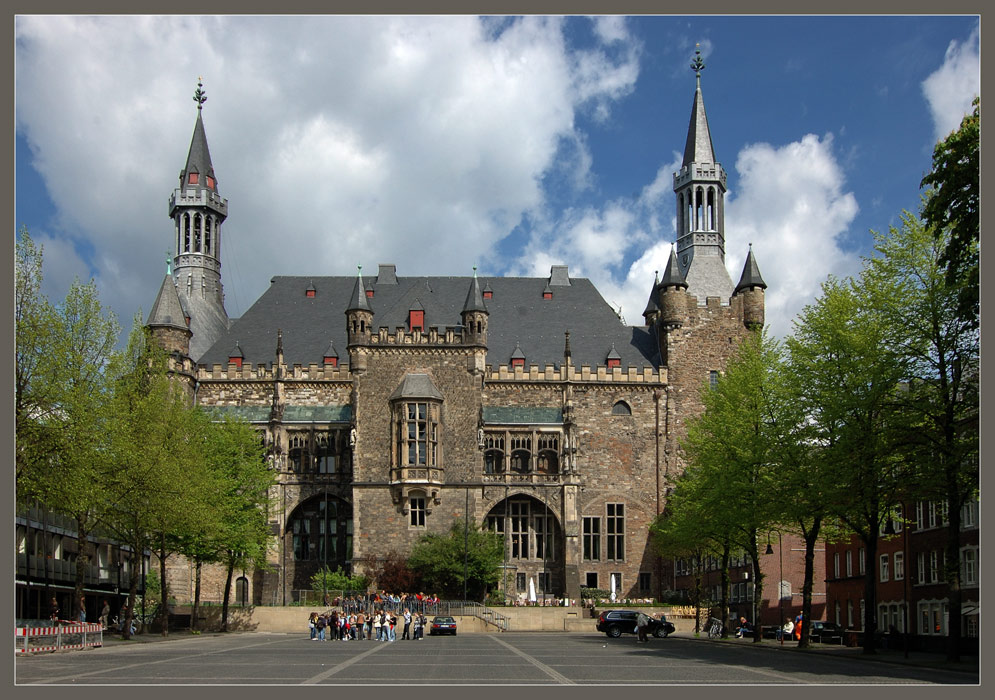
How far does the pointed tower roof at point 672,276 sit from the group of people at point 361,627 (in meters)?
32.4

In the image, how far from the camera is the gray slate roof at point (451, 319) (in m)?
80.2

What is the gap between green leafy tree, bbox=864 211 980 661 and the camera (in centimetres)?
3344

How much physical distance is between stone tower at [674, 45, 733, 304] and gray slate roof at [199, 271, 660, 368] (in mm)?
7129

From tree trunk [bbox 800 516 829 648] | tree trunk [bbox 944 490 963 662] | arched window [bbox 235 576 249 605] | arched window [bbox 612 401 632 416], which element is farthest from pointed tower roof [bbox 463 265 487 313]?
tree trunk [bbox 944 490 963 662]

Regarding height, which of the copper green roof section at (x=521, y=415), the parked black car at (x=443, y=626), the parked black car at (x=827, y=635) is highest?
the copper green roof section at (x=521, y=415)

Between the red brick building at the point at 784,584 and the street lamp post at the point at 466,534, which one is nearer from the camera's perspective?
the street lamp post at the point at 466,534

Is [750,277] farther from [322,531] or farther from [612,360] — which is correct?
[322,531]

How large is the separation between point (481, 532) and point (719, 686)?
1889 inches

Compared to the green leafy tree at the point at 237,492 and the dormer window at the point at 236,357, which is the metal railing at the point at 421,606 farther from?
the dormer window at the point at 236,357

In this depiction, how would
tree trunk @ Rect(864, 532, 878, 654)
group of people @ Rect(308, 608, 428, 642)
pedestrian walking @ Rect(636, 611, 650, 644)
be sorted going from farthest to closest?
group of people @ Rect(308, 608, 428, 642) → pedestrian walking @ Rect(636, 611, 650, 644) → tree trunk @ Rect(864, 532, 878, 654)

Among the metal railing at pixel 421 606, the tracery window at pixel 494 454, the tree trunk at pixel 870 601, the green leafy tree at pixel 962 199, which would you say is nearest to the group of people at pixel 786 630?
the metal railing at pixel 421 606

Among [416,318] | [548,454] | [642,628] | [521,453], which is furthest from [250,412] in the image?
[642,628]

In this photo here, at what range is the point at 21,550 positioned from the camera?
5988 cm

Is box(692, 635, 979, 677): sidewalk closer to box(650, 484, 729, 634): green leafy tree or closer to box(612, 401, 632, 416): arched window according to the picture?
box(650, 484, 729, 634): green leafy tree
